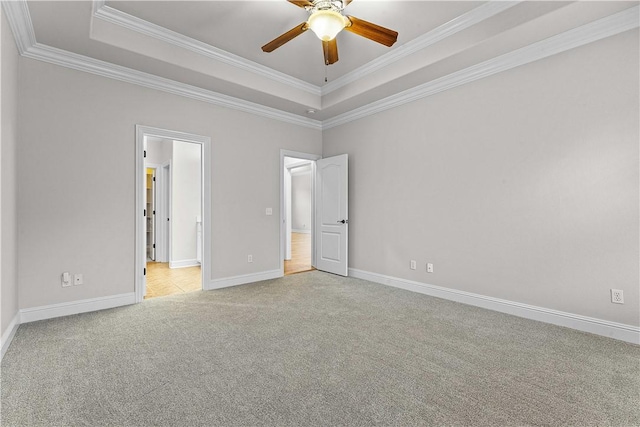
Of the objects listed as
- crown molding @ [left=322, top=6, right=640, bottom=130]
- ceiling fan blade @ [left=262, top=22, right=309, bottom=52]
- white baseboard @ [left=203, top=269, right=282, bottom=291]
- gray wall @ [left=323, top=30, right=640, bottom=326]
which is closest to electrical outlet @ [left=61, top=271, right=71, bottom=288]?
white baseboard @ [left=203, top=269, right=282, bottom=291]

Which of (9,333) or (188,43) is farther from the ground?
(188,43)

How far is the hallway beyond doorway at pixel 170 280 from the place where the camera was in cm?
428

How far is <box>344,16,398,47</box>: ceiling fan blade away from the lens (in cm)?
252

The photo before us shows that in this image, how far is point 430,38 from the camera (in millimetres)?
3391

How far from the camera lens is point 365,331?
285 cm

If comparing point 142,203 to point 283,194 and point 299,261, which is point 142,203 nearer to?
point 283,194

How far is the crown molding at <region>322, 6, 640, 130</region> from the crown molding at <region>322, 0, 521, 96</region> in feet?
1.74

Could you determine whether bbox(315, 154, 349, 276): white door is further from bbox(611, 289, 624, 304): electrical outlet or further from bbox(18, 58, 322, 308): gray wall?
bbox(611, 289, 624, 304): electrical outlet

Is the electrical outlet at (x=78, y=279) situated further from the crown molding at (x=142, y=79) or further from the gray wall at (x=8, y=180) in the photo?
the crown molding at (x=142, y=79)

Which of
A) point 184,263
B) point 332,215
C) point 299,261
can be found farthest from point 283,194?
point 184,263

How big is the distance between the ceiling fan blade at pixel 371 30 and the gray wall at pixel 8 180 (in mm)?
2795

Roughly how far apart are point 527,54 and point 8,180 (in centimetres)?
514

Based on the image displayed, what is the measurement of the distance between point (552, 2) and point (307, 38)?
2.34m

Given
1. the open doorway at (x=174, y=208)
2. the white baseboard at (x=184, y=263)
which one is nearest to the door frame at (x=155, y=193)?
the open doorway at (x=174, y=208)
